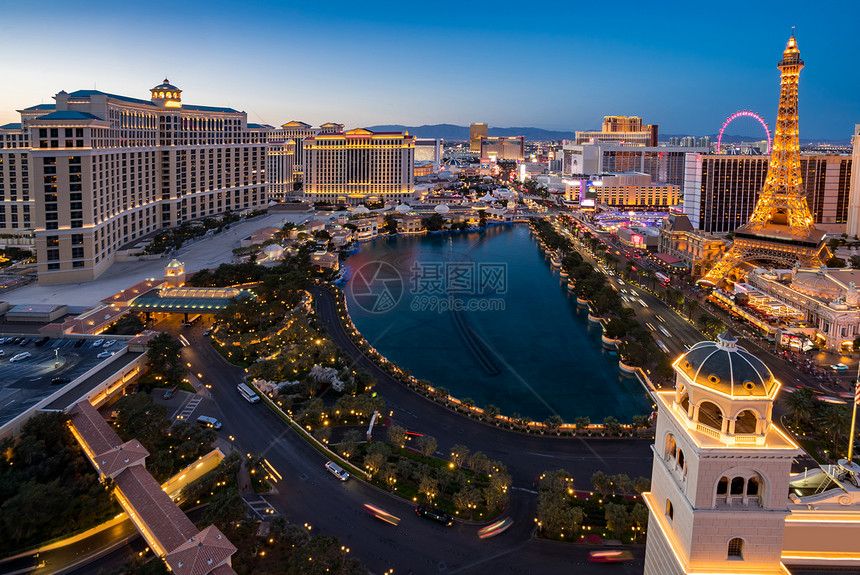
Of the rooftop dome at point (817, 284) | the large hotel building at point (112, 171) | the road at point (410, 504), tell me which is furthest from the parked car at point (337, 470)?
the rooftop dome at point (817, 284)

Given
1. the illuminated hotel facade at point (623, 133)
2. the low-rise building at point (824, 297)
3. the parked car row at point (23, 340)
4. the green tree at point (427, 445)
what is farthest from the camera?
the illuminated hotel facade at point (623, 133)

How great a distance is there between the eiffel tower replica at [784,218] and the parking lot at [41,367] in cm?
3814

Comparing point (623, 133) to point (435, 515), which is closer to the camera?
point (435, 515)

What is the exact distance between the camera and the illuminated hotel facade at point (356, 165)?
7862 centimetres

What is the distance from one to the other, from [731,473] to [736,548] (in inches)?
46.3

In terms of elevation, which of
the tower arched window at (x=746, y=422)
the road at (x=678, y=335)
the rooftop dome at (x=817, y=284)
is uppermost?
the tower arched window at (x=746, y=422)

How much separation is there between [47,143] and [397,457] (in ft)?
103

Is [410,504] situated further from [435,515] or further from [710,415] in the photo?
[710,415]

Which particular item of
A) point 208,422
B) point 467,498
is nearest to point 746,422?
point 467,498

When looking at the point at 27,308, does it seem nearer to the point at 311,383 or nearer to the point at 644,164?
the point at 311,383

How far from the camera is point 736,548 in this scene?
7.75m

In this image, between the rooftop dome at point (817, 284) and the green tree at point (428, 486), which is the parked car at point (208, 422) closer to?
the green tree at point (428, 486)

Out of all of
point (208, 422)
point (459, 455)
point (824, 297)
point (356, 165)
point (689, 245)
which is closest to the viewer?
point (459, 455)

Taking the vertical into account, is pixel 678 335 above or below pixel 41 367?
below
